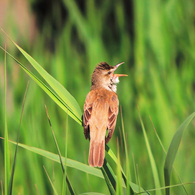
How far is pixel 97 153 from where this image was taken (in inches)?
74.8

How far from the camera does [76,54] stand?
3381mm

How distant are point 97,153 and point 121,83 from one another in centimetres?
142

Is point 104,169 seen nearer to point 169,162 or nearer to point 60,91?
point 169,162

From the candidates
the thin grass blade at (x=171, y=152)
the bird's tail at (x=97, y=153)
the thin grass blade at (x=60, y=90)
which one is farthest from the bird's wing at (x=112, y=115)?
the thin grass blade at (x=171, y=152)

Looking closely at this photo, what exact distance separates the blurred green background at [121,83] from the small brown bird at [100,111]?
0.27 meters

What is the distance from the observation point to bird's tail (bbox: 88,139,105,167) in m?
1.75

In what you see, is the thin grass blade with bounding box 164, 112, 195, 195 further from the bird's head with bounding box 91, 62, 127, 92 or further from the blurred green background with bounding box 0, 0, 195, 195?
the bird's head with bounding box 91, 62, 127, 92

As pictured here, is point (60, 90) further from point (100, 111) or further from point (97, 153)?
point (100, 111)

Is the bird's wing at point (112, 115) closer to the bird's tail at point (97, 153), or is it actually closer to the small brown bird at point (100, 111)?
the small brown bird at point (100, 111)

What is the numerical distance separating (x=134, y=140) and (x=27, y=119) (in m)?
1.04

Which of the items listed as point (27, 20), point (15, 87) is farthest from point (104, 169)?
point (27, 20)

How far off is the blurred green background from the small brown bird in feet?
0.89

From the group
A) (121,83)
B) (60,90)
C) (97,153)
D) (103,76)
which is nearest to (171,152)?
(97,153)

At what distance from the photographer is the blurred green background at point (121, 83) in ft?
8.34
